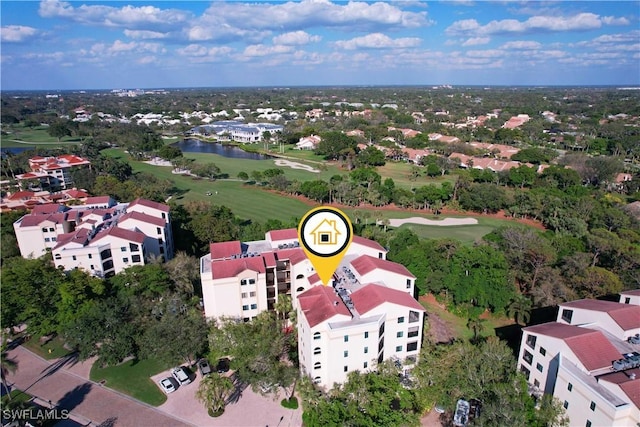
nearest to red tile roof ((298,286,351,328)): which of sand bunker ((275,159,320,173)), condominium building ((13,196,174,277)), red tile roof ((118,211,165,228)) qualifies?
condominium building ((13,196,174,277))

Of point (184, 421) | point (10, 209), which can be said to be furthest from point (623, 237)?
point (10, 209)

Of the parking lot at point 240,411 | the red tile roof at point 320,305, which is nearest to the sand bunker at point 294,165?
the red tile roof at point 320,305

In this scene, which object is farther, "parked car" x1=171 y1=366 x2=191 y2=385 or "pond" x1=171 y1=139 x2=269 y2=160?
"pond" x1=171 y1=139 x2=269 y2=160

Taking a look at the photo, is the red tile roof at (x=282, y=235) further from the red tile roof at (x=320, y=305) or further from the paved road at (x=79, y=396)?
the paved road at (x=79, y=396)

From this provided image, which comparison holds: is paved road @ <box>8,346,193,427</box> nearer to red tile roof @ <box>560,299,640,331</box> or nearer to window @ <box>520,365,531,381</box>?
window @ <box>520,365,531,381</box>

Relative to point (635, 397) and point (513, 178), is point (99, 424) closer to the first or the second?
point (635, 397)
